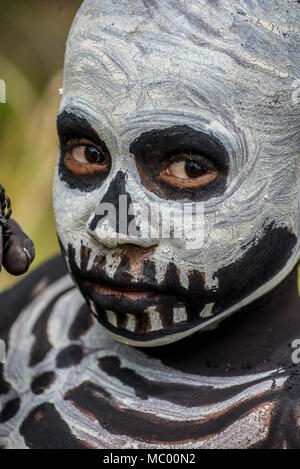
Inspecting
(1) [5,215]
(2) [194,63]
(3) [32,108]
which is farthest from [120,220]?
(3) [32,108]

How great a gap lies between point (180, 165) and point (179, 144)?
1.8 inches

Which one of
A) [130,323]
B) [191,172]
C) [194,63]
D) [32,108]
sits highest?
[32,108]

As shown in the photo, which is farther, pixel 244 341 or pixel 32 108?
pixel 32 108

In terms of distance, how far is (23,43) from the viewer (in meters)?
4.13

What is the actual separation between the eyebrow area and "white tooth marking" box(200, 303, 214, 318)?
0.28 meters

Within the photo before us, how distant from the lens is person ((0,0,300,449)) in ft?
4.52

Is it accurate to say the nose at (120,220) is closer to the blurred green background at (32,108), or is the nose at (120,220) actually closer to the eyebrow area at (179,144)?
the eyebrow area at (179,144)

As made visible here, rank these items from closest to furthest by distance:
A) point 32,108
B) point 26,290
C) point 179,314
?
1. point 179,314
2. point 26,290
3. point 32,108

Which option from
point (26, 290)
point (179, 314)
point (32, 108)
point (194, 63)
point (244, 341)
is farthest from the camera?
point (32, 108)

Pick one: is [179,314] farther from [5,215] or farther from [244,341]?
[5,215]

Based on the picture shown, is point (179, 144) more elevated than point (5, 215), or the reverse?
point (179, 144)

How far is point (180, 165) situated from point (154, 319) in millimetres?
310

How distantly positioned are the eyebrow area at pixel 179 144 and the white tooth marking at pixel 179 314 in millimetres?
292

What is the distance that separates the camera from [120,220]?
140cm
